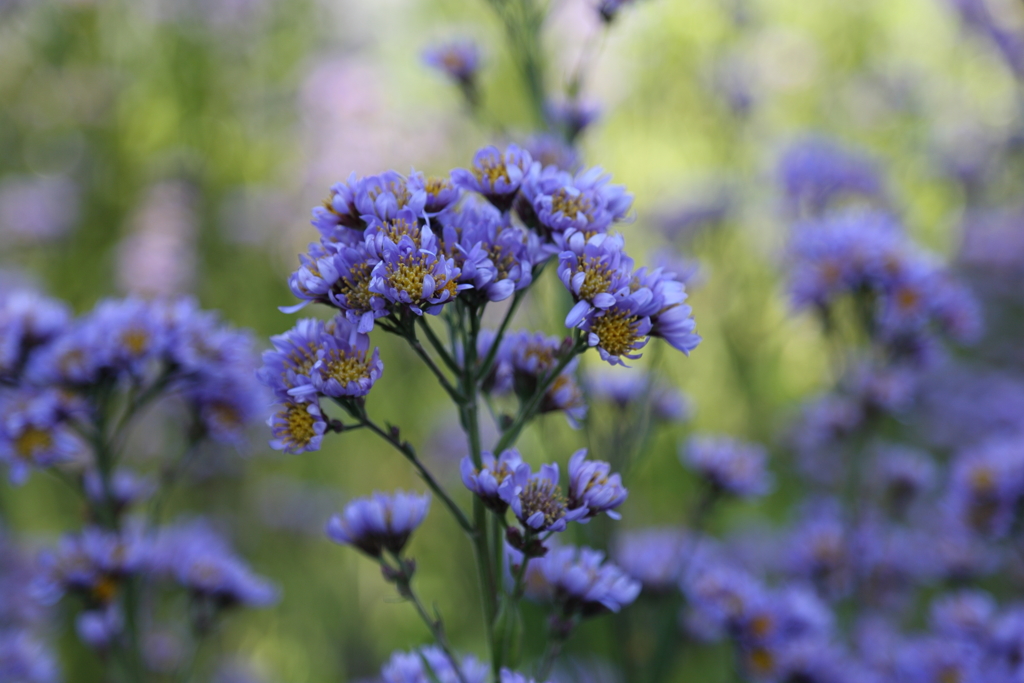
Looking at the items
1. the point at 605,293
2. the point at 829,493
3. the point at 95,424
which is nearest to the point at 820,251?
the point at 605,293

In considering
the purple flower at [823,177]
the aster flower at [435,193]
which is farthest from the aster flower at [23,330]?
the purple flower at [823,177]

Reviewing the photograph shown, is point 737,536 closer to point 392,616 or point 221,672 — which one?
point 392,616

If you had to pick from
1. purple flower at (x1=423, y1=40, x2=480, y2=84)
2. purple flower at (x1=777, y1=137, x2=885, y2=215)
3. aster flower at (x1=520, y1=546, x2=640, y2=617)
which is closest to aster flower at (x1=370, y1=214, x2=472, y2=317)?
aster flower at (x1=520, y1=546, x2=640, y2=617)

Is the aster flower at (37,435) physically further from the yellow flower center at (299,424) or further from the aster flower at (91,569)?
the yellow flower center at (299,424)

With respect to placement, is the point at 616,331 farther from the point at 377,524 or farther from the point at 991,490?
the point at 991,490

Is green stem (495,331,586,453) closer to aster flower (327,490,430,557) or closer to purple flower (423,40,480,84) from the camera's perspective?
aster flower (327,490,430,557)

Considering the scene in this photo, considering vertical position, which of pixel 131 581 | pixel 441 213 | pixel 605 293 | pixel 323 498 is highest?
pixel 323 498
